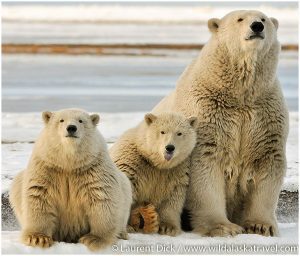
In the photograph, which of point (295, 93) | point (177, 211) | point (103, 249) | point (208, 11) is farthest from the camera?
point (208, 11)

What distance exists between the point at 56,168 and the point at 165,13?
5445 centimetres

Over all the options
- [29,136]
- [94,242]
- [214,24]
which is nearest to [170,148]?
[94,242]

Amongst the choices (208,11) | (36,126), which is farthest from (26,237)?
(208,11)

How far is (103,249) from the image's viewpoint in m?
5.29

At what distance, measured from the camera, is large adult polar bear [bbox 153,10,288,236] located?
6.10 m

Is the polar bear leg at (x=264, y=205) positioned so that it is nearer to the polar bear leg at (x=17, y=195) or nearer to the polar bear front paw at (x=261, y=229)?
the polar bear front paw at (x=261, y=229)

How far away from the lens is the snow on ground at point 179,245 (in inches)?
207

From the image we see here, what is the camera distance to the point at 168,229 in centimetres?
585

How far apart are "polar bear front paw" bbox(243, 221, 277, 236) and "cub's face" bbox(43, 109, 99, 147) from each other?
152 centimetres

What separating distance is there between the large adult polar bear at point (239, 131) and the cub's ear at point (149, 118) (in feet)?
1.28

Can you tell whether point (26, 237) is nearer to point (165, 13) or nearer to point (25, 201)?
point (25, 201)

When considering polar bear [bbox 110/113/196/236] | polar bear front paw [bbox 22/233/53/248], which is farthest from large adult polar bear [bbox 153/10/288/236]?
polar bear front paw [bbox 22/233/53/248]

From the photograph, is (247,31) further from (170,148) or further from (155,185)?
(155,185)

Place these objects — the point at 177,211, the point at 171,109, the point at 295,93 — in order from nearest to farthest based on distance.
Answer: the point at 177,211
the point at 171,109
the point at 295,93
